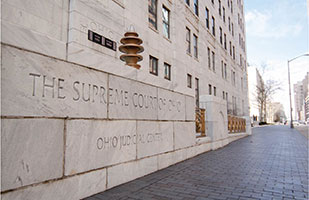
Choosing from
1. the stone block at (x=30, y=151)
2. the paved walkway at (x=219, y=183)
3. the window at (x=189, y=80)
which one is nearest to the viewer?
the stone block at (x=30, y=151)

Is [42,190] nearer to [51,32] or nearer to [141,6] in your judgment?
[51,32]

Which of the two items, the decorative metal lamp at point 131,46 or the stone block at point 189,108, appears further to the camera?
Result: the stone block at point 189,108

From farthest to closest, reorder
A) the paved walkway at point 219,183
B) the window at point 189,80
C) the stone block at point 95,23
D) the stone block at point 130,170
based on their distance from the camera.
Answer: the window at point 189,80 → the stone block at point 95,23 → the stone block at point 130,170 → the paved walkway at point 219,183

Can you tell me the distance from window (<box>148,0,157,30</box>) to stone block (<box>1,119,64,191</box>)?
1031 cm

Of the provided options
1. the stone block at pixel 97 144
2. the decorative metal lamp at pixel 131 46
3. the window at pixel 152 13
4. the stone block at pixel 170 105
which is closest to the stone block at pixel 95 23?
the decorative metal lamp at pixel 131 46

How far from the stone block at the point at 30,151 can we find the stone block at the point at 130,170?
4.35 feet

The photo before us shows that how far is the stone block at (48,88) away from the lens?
10.2 feet

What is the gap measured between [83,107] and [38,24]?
4.51 m

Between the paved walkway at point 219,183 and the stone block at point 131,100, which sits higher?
the stone block at point 131,100

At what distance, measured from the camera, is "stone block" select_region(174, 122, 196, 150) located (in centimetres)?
752

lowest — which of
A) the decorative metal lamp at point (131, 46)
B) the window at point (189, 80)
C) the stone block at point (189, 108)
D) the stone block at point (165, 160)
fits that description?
the stone block at point (165, 160)

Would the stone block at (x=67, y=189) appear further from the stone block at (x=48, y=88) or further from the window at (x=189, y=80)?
the window at (x=189, y=80)

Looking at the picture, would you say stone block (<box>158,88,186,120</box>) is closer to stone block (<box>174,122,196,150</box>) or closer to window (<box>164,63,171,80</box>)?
stone block (<box>174,122,196,150</box>)

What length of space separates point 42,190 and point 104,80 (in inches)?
93.8
